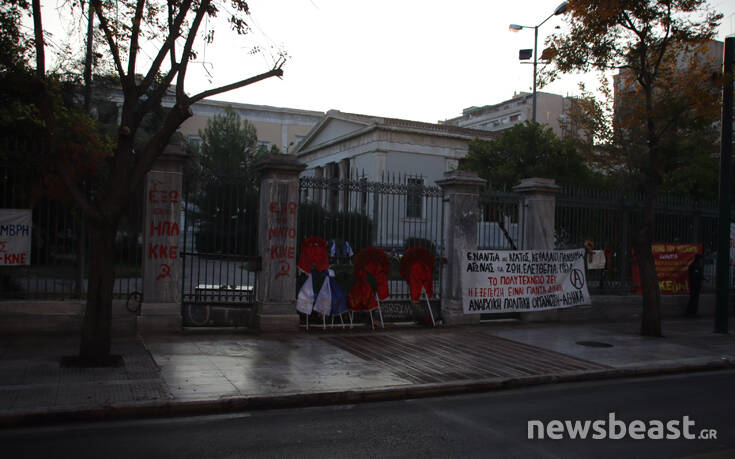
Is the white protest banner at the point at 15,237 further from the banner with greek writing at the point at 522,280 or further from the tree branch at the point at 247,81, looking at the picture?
the banner with greek writing at the point at 522,280

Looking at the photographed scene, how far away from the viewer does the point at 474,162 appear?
1023 inches

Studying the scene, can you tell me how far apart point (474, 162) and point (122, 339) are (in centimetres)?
1937

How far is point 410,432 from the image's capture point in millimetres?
5691

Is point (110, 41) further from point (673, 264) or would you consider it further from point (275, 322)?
point (673, 264)

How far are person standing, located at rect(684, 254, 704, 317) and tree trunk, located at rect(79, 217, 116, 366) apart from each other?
14356 mm

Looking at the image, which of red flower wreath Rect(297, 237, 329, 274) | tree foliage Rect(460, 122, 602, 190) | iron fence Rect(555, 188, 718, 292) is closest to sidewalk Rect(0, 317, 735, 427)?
red flower wreath Rect(297, 237, 329, 274)

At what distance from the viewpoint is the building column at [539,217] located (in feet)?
44.1

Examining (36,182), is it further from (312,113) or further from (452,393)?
(312,113)

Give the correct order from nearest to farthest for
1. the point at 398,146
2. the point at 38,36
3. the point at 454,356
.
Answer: the point at 38,36
the point at 454,356
the point at 398,146

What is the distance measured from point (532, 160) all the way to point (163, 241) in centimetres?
1801

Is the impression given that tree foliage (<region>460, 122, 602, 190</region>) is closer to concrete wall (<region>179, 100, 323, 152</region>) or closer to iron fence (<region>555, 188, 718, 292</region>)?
iron fence (<region>555, 188, 718, 292</region>)

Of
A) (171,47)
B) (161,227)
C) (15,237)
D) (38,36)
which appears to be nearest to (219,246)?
(161,227)

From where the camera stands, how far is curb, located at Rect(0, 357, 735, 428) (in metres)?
5.67

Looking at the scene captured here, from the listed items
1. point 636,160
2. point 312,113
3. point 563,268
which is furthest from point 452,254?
point 312,113
